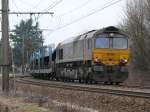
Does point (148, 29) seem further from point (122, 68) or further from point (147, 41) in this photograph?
point (122, 68)

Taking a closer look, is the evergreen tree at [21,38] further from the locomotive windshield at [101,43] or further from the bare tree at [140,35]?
the locomotive windshield at [101,43]

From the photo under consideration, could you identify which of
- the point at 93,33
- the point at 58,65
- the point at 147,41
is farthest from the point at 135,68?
the point at 93,33

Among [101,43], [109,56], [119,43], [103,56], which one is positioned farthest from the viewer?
[119,43]

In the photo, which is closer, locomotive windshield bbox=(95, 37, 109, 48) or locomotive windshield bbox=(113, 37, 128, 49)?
locomotive windshield bbox=(95, 37, 109, 48)

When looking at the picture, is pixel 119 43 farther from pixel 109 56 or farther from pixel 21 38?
pixel 21 38

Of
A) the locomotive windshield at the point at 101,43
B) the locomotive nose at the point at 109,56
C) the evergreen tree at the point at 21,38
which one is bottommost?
the locomotive nose at the point at 109,56

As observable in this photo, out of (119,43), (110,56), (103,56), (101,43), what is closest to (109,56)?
(110,56)

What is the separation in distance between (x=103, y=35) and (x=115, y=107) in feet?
53.9

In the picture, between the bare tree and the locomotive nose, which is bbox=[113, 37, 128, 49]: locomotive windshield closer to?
the locomotive nose

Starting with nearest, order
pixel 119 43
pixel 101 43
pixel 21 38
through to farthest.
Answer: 1. pixel 101 43
2. pixel 119 43
3. pixel 21 38

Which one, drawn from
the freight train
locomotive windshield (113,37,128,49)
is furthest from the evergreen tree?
locomotive windshield (113,37,128,49)

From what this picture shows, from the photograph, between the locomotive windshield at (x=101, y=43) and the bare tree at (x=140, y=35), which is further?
the bare tree at (x=140, y=35)

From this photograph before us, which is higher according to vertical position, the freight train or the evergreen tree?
the evergreen tree

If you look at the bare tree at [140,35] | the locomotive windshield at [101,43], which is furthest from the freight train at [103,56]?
the bare tree at [140,35]
